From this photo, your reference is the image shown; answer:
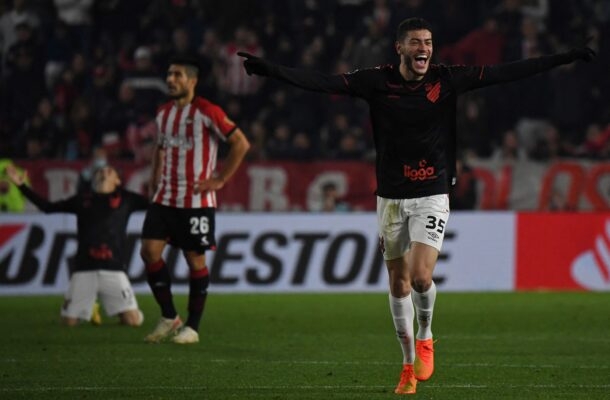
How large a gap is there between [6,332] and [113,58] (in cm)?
960

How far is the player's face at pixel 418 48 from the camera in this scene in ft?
26.9

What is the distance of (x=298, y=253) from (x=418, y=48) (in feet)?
31.7

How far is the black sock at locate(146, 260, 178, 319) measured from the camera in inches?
462

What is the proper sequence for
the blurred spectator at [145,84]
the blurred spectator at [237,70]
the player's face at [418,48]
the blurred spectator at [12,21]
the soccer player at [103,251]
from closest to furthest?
the player's face at [418,48], the soccer player at [103,251], the blurred spectator at [145,84], the blurred spectator at [237,70], the blurred spectator at [12,21]

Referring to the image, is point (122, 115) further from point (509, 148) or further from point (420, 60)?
point (420, 60)

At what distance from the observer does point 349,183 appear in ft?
62.7

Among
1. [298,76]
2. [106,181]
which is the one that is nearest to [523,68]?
[298,76]

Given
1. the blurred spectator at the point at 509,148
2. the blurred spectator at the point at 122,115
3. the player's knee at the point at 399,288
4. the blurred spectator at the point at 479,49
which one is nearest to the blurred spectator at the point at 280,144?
the blurred spectator at the point at 122,115

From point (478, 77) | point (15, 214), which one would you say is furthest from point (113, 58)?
point (478, 77)

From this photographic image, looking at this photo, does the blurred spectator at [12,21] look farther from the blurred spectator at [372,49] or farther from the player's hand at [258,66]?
the player's hand at [258,66]

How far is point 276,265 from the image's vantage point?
58.2ft

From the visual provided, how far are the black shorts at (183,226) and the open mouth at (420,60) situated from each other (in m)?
3.67

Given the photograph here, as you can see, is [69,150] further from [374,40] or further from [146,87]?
[374,40]

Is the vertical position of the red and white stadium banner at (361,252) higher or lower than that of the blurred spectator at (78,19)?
lower
